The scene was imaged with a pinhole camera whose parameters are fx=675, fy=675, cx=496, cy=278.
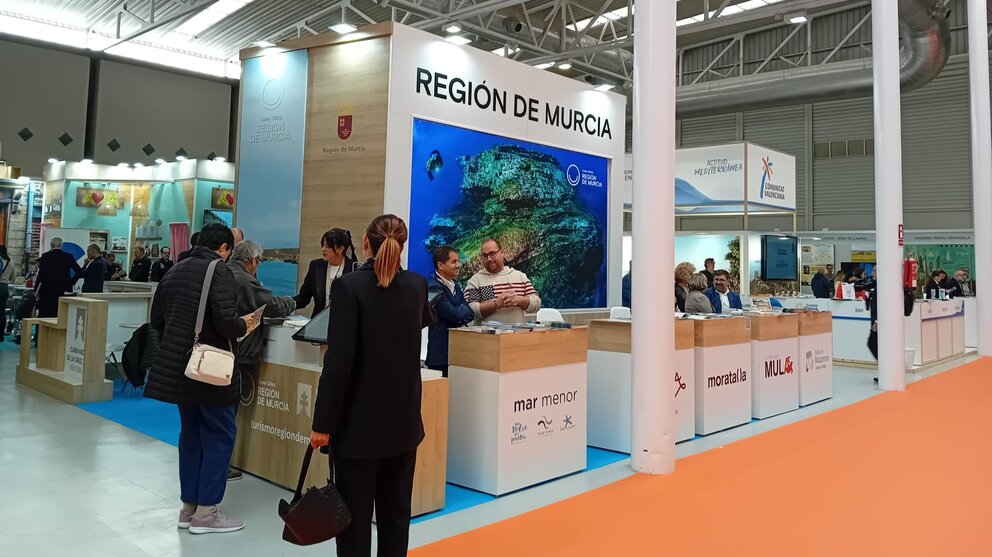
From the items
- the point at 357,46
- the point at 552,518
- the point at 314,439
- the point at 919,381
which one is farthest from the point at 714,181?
the point at 314,439

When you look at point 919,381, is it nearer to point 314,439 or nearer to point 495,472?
point 495,472

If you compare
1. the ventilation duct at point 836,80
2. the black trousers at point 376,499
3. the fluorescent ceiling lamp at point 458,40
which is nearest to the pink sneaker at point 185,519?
the black trousers at point 376,499

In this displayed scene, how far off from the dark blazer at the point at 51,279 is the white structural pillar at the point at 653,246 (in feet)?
24.3

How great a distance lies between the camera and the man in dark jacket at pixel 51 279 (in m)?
8.18

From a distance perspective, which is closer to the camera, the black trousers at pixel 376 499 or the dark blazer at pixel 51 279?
the black trousers at pixel 376 499

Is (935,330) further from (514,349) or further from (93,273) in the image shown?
(93,273)

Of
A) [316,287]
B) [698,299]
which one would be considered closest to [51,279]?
[316,287]

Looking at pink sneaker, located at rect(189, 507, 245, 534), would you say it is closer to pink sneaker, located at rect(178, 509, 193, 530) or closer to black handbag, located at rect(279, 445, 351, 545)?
pink sneaker, located at rect(178, 509, 193, 530)

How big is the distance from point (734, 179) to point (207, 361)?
26.8ft

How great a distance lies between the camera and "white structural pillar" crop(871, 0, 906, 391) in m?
6.61

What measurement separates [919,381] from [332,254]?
22.1 feet

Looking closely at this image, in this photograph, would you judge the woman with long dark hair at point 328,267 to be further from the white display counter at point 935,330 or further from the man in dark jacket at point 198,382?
the white display counter at point 935,330

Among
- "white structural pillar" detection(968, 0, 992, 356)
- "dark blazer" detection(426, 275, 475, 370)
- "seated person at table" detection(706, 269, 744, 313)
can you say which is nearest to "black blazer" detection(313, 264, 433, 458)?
"dark blazer" detection(426, 275, 475, 370)

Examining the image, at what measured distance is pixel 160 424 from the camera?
492 cm
